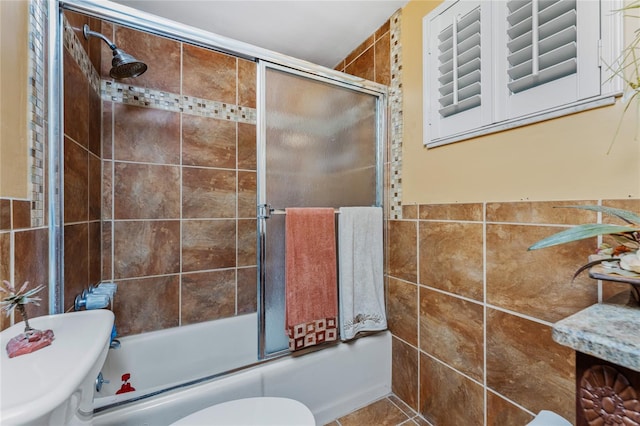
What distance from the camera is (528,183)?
98 centimetres

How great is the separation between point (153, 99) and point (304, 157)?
108 centimetres

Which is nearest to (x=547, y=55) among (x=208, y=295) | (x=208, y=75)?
(x=208, y=75)

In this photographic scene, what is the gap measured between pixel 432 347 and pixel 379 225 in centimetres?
68

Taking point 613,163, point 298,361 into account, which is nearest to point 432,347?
point 298,361

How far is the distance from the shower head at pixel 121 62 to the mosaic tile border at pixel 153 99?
0.10 m

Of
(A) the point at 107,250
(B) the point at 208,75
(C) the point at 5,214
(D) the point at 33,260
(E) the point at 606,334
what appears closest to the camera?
(E) the point at 606,334

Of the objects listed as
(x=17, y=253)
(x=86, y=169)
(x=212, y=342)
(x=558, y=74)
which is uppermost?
(x=558, y=74)

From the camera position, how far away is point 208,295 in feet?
5.95

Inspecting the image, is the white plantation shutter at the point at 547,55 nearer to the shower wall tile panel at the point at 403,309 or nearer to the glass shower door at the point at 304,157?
the glass shower door at the point at 304,157

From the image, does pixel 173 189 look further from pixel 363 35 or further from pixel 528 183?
pixel 528 183

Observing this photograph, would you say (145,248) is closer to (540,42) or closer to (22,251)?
(22,251)

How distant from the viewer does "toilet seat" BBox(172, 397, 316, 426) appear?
881mm

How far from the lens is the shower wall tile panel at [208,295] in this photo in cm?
175

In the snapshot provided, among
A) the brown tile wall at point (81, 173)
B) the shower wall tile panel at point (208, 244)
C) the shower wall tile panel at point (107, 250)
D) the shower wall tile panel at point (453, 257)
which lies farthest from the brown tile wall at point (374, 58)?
the shower wall tile panel at point (107, 250)
